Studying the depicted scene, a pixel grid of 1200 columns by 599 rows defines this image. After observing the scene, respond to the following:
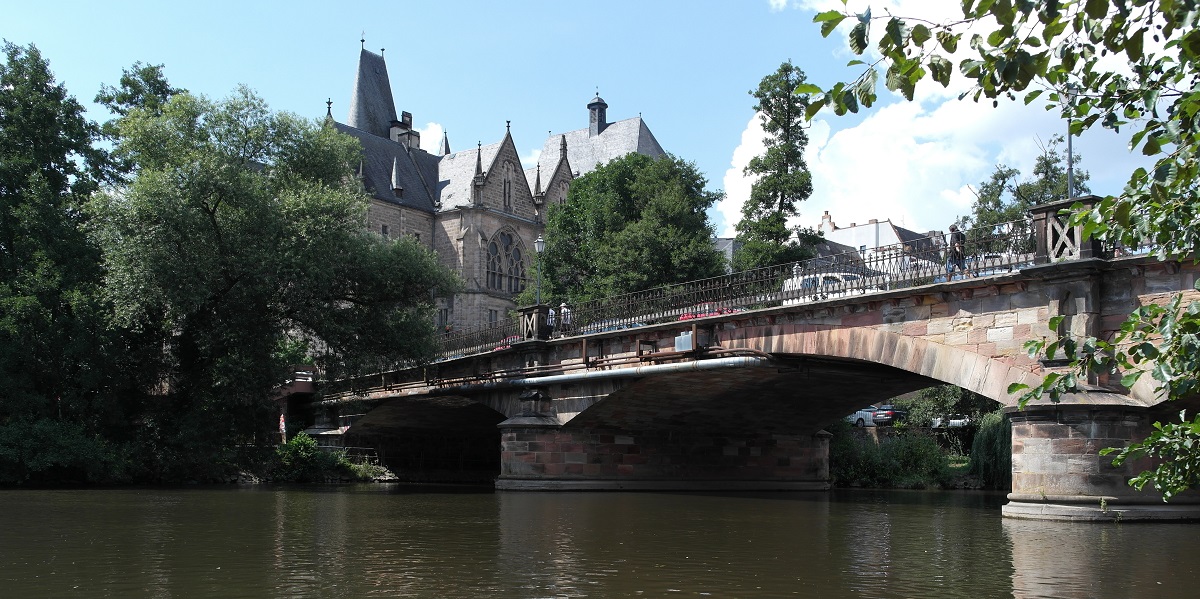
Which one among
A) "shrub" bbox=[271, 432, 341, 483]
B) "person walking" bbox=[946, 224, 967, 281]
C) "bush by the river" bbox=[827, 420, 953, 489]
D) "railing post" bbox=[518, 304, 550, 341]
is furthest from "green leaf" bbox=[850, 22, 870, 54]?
"bush by the river" bbox=[827, 420, 953, 489]

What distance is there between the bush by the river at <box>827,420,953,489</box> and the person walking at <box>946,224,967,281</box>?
18327 millimetres

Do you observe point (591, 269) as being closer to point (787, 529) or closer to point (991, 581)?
point (787, 529)

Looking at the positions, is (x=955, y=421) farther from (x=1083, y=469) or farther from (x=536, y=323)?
(x=1083, y=469)

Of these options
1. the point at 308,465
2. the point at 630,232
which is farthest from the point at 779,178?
the point at 308,465

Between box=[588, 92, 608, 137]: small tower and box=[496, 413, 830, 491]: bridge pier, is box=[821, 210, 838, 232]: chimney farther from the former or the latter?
box=[496, 413, 830, 491]: bridge pier

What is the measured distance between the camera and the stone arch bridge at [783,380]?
51.5 ft

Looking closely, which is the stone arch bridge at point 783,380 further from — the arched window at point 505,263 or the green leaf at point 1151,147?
the arched window at point 505,263

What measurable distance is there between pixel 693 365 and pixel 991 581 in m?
12.9

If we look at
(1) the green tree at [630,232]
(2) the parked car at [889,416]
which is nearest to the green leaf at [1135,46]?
(1) the green tree at [630,232]

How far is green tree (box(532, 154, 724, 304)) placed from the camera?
41594mm

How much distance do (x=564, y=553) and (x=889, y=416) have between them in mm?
35777

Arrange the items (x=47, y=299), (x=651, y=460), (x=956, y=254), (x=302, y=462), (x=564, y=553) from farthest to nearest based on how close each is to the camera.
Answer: (x=302, y=462), (x=651, y=460), (x=47, y=299), (x=956, y=254), (x=564, y=553)

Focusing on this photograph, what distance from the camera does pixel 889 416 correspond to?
4503 centimetres

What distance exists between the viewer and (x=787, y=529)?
15.4 metres
